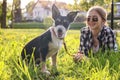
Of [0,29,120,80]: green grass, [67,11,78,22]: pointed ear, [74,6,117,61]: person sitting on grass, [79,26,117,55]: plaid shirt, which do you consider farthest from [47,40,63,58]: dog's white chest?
[79,26,117,55]: plaid shirt

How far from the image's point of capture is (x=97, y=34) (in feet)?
17.0

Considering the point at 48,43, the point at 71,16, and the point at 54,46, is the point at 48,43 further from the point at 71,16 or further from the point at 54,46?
the point at 71,16

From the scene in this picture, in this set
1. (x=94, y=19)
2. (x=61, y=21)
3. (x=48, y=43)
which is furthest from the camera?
(x=94, y=19)

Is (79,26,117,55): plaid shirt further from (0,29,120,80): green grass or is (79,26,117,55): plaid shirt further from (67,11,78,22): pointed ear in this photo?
(67,11,78,22): pointed ear

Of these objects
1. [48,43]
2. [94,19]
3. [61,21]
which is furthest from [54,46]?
[94,19]

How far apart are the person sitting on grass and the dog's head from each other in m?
0.68

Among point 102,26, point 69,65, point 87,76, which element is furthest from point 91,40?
point 87,76

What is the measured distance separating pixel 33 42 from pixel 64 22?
1.40 feet

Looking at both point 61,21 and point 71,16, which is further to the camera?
point 71,16

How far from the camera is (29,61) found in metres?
4.26

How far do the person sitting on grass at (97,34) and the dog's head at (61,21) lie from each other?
679 millimetres

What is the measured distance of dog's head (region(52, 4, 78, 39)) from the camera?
4145 mm

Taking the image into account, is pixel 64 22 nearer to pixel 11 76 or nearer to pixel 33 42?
pixel 33 42

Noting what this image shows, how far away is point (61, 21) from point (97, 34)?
3.57 feet
